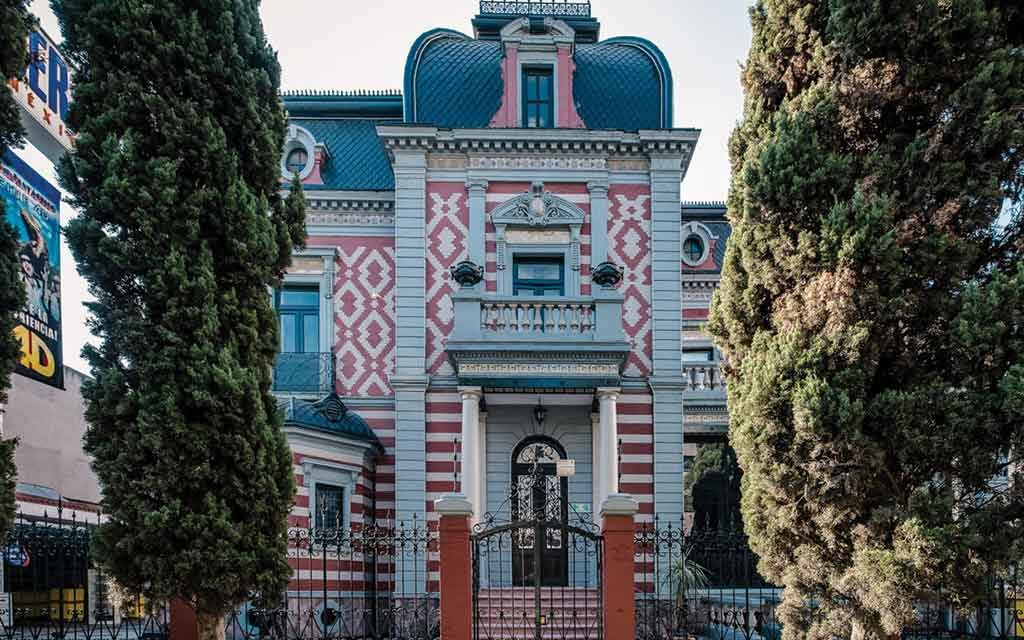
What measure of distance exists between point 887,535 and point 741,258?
3428 millimetres

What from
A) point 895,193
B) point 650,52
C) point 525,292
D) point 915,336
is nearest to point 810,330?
point 915,336

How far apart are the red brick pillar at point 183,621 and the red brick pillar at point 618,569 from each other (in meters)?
5.15

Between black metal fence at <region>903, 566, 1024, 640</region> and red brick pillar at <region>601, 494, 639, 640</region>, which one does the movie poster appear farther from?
black metal fence at <region>903, 566, 1024, 640</region>

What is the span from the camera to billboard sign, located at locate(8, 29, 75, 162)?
1209 centimetres

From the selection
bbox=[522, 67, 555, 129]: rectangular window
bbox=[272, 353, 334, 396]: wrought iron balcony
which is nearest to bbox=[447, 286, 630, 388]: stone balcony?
bbox=[272, 353, 334, 396]: wrought iron balcony

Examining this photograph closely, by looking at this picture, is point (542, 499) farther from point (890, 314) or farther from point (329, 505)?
point (890, 314)

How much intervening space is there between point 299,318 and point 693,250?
10.8m

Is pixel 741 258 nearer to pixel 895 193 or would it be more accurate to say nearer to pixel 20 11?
pixel 895 193

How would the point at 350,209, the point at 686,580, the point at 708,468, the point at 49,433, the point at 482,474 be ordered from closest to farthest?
the point at 686,580, the point at 482,474, the point at 350,209, the point at 49,433, the point at 708,468

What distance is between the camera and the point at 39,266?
12.8m

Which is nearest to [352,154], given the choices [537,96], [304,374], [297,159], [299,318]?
[297,159]

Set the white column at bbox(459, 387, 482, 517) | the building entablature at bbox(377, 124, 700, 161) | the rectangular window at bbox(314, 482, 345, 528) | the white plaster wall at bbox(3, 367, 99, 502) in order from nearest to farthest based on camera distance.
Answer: the white column at bbox(459, 387, 482, 517) < the rectangular window at bbox(314, 482, 345, 528) < the building entablature at bbox(377, 124, 700, 161) < the white plaster wall at bbox(3, 367, 99, 502)

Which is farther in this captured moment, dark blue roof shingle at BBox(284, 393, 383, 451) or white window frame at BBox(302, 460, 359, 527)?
dark blue roof shingle at BBox(284, 393, 383, 451)

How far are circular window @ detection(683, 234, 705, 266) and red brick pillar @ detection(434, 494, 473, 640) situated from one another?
13.6 m
